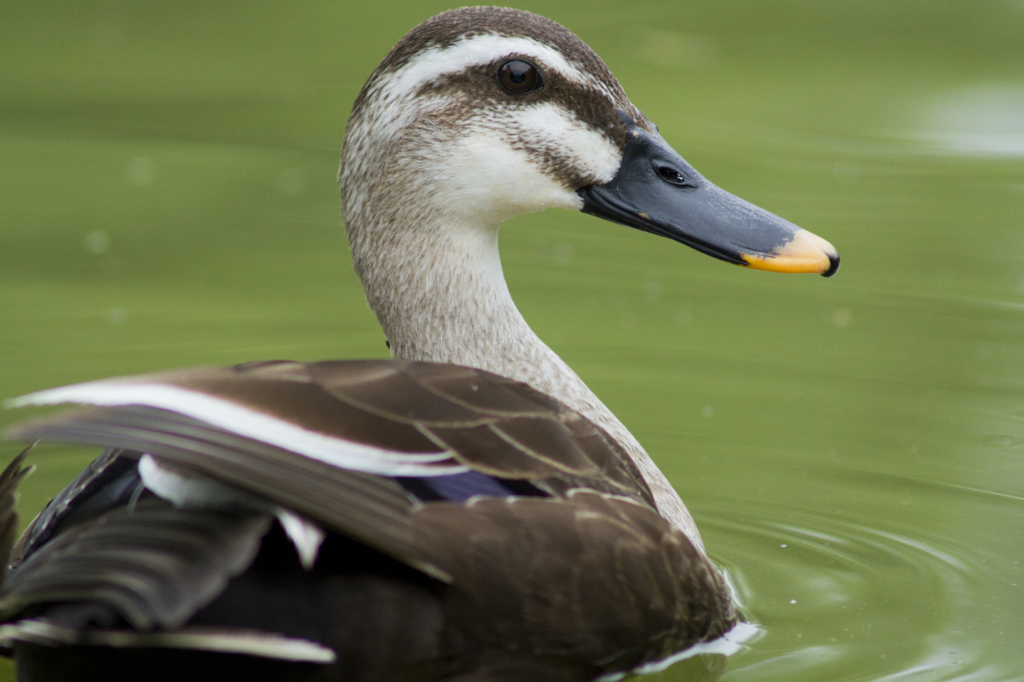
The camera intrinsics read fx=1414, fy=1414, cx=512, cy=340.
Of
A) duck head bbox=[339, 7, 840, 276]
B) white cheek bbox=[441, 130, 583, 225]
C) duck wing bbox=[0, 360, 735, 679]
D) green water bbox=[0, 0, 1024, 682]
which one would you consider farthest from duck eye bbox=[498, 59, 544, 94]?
green water bbox=[0, 0, 1024, 682]

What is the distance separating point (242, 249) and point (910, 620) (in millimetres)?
3625

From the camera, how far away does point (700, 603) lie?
3.38 meters

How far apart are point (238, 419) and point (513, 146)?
1364mm

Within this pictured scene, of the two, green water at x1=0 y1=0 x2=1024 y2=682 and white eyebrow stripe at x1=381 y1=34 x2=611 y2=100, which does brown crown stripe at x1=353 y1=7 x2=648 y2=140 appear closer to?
white eyebrow stripe at x1=381 y1=34 x2=611 y2=100

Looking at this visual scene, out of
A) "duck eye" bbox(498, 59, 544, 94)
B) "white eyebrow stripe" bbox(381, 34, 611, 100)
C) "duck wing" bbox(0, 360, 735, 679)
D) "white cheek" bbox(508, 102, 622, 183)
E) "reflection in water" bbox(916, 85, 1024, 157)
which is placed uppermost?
"reflection in water" bbox(916, 85, 1024, 157)

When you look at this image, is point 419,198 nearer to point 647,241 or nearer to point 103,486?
point 103,486

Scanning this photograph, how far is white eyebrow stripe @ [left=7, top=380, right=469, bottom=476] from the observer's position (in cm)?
267

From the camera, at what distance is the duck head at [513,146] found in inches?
147

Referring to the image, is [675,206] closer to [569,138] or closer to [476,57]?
[569,138]

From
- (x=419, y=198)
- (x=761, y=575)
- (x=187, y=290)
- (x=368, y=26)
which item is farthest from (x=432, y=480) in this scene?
(x=368, y=26)

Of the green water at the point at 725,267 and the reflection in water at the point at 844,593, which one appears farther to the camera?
the green water at the point at 725,267

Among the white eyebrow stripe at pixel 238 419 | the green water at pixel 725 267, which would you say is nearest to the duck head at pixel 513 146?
the green water at pixel 725 267

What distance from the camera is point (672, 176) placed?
3885 millimetres

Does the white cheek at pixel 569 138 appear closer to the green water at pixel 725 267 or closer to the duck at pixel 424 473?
the duck at pixel 424 473
